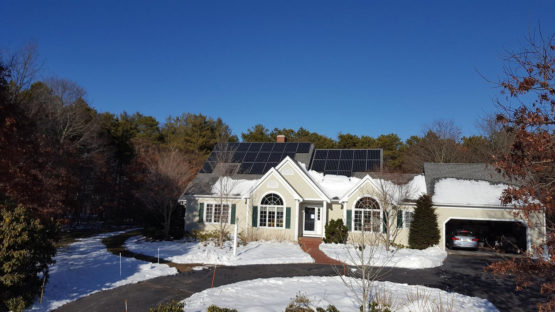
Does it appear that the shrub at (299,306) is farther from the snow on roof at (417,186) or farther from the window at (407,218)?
the snow on roof at (417,186)

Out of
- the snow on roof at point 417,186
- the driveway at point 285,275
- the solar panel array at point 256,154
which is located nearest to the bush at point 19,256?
the driveway at point 285,275

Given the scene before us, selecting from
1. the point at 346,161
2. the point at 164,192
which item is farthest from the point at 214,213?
the point at 346,161

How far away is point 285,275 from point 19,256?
844 cm

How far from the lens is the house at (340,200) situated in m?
20.2

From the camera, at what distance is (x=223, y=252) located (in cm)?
1773

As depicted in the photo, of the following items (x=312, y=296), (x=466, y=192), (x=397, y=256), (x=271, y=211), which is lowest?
(x=312, y=296)

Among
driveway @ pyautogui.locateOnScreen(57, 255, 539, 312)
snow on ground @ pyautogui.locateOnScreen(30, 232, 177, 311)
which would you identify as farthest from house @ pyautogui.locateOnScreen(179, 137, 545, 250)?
snow on ground @ pyautogui.locateOnScreen(30, 232, 177, 311)

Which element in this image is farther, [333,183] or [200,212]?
[333,183]

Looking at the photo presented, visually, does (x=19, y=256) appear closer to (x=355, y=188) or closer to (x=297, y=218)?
(x=297, y=218)

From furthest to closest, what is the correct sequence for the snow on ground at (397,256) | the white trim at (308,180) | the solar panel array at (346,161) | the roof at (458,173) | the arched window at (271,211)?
1. the solar panel array at (346,161)
2. the roof at (458,173)
3. the arched window at (271,211)
4. the white trim at (308,180)
5. the snow on ground at (397,256)

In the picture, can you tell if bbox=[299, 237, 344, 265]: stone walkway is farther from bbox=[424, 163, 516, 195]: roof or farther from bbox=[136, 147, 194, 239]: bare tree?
bbox=[136, 147, 194, 239]: bare tree

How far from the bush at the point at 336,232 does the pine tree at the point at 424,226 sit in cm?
368

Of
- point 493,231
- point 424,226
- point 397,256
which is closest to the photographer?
point 397,256

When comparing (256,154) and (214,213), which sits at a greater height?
(256,154)
